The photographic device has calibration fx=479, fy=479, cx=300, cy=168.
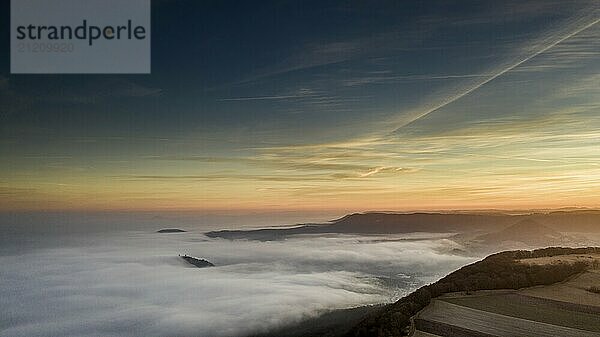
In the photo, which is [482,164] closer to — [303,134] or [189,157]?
[303,134]

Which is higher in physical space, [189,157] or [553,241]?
[189,157]

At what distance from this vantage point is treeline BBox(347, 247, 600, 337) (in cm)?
480

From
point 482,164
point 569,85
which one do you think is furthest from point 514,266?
point 569,85

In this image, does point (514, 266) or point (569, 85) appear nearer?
point (569, 85)

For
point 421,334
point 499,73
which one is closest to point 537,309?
point 421,334

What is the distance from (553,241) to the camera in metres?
5.20

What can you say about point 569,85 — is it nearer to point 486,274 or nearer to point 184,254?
point 486,274

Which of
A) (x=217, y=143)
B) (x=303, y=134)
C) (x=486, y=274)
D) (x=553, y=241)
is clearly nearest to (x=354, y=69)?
(x=303, y=134)

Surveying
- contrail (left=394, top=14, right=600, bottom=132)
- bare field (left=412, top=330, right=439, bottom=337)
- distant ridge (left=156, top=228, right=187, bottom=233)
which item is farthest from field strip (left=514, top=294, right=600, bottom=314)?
distant ridge (left=156, top=228, right=187, bottom=233)

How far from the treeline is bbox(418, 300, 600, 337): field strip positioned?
213 millimetres

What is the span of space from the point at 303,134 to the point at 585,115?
2.80 m

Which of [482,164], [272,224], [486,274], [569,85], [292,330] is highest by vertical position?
[569,85]

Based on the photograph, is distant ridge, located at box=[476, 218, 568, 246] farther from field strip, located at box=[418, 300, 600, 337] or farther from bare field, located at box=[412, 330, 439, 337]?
bare field, located at box=[412, 330, 439, 337]

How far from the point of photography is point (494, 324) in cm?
443
